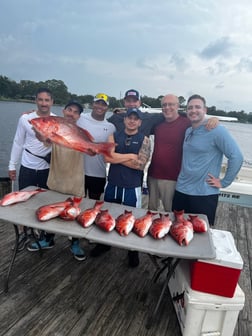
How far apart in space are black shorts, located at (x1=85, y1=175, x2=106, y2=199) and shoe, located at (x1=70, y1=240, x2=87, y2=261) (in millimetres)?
684

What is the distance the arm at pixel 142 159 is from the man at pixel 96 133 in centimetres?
60

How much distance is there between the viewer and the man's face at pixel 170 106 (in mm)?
3359

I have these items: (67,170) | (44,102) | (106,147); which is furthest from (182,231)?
(44,102)

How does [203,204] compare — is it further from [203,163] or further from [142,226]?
[142,226]

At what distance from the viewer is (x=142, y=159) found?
9.83 ft

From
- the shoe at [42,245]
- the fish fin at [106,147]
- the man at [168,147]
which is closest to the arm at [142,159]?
the fish fin at [106,147]

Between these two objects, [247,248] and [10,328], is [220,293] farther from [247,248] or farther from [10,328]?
[247,248]

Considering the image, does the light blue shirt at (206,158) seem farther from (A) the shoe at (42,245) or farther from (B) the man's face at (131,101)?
(A) the shoe at (42,245)

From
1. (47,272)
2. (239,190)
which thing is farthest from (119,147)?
(239,190)

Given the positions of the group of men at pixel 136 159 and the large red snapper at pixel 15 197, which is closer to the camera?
the large red snapper at pixel 15 197

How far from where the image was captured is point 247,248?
4184 mm

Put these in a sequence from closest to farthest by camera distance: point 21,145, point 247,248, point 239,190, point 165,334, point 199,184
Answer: point 165,334 → point 199,184 → point 21,145 → point 247,248 → point 239,190

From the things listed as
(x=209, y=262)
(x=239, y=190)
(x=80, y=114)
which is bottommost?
(x=239, y=190)

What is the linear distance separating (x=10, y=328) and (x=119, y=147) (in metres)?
2.03
